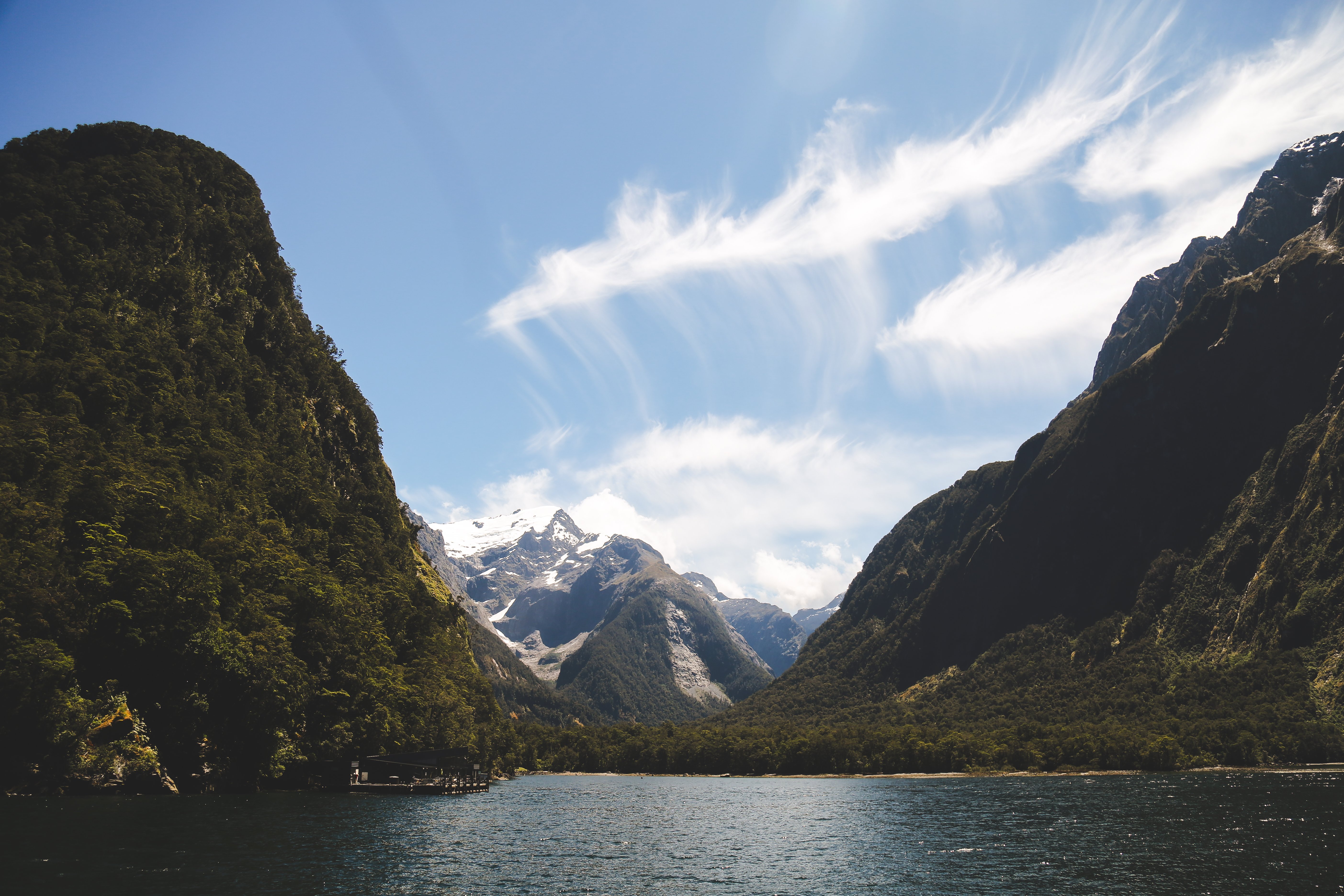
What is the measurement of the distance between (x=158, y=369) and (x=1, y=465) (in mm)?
46596

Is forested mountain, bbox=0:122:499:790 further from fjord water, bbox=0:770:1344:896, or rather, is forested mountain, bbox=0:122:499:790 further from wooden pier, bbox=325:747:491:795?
fjord water, bbox=0:770:1344:896

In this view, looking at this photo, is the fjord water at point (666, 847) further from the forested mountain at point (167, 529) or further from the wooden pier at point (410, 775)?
the forested mountain at point (167, 529)

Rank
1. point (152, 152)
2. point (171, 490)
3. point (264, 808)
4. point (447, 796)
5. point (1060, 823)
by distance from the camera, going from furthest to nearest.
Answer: point (152, 152) < point (447, 796) < point (171, 490) < point (1060, 823) < point (264, 808)

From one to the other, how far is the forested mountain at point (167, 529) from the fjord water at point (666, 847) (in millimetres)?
10809

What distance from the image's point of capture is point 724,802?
14138 centimetres

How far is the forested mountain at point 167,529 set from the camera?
90.6m

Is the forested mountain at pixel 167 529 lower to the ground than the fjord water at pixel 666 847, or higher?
higher

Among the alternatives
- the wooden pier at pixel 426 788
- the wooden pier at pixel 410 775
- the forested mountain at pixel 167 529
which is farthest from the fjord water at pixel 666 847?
the forested mountain at pixel 167 529

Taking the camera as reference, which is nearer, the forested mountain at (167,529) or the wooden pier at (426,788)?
the forested mountain at (167,529)

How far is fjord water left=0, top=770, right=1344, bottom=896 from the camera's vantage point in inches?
2146

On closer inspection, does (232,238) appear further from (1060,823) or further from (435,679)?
(1060,823)

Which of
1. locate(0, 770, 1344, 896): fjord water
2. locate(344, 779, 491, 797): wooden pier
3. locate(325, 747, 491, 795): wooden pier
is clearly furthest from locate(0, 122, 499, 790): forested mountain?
locate(0, 770, 1344, 896): fjord water

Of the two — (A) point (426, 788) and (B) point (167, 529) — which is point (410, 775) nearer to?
(A) point (426, 788)

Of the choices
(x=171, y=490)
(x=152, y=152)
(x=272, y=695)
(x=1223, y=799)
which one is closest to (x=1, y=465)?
(x=171, y=490)
